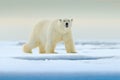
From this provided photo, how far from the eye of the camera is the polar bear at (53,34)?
5574mm

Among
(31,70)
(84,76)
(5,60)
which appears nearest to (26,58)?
(5,60)

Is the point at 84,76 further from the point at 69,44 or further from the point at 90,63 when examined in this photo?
the point at 69,44

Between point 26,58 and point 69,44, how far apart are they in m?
0.83

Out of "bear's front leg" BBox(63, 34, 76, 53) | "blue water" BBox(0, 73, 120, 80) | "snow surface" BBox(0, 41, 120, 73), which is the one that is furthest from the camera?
"bear's front leg" BBox(63, 34, 76, 53)

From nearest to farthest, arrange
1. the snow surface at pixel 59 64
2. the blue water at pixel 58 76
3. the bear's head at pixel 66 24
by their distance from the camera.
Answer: the blue water at pixel 58 76 < the snow surface at pixel 59 64 < the bear's head at pixel 66 24

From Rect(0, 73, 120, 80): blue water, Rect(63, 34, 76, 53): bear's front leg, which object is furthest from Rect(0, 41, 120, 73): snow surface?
Rect(63, 34, 76, 53): bear's front leg

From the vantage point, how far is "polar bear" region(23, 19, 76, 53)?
557cm

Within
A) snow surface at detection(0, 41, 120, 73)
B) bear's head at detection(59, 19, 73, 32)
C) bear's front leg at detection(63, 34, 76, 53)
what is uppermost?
bear's head at detection(59, 19, 73, 32)

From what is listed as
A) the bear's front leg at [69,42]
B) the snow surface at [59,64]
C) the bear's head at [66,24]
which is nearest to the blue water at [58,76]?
the snow surface at [59,64]

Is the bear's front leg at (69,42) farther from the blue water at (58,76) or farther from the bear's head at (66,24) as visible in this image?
the blue water at (58,76)

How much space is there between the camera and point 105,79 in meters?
4.29

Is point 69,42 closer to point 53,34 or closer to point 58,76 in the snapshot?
point 53,34

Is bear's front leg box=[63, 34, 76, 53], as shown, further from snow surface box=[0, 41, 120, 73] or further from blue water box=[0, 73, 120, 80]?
blue water box=[0, 73, 120, 80]

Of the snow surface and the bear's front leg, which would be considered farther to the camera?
the bear's front leg
